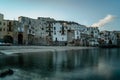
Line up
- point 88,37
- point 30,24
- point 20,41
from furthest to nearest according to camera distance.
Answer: point 88,37 → point 30,24 → point 20,41

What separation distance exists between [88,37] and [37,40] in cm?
5041

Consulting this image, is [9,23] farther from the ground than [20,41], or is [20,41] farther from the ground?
[9,23]

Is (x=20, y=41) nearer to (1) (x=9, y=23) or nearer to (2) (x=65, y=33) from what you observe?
(1) (x=9, y=23)

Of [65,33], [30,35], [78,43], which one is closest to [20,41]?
[30,35]

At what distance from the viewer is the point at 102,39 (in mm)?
187000

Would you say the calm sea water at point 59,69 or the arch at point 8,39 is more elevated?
the arch at point 8,39

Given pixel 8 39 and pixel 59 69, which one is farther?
pixel 8 39

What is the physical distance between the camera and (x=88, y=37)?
165750 millimetres

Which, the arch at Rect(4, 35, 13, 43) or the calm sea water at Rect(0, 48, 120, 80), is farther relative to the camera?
the arch at Rect(4, 35, 13, 43)

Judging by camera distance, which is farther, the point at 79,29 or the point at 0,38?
the point at 79,29

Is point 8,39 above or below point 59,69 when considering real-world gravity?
above

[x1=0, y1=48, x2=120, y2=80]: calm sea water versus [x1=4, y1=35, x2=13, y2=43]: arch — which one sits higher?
[x1=4, y1=35, x2=13, y2=43]: arch

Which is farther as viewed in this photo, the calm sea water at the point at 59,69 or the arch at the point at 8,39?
the arch at the point at 8,39

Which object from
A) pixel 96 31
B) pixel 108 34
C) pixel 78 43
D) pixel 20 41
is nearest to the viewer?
pixel 20 41
